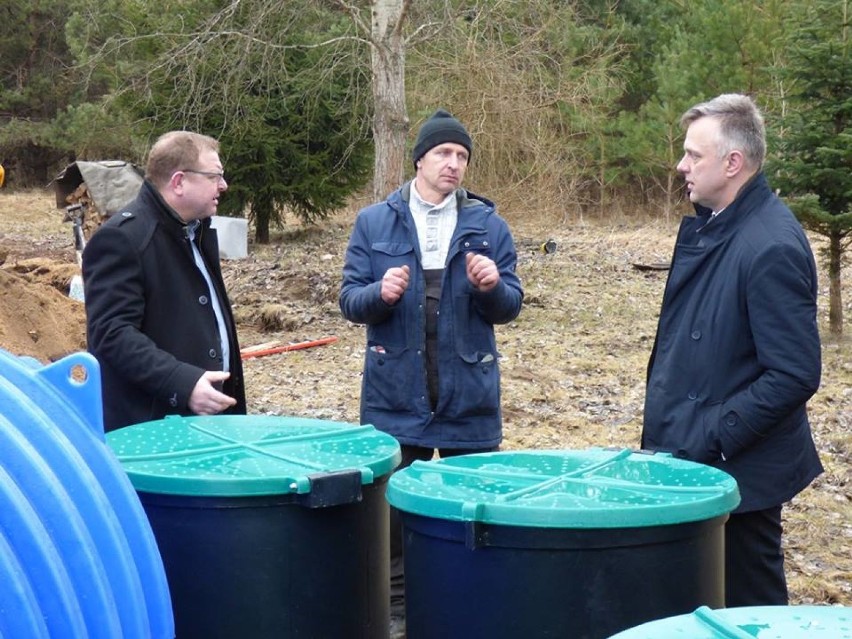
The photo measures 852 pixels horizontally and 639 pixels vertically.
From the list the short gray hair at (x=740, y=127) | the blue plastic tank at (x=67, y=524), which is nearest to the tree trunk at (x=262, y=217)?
the short gray hair at (x=740, y=127)

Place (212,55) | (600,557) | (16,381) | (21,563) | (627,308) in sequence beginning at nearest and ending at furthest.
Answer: (21,563) → (16,381) → (600,557) → (627,308) → (212,55)

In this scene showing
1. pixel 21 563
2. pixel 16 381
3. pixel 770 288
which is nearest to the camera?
pixel 21 563

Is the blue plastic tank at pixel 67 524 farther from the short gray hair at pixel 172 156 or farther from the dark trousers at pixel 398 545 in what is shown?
the dark trousers at pixel 398 545

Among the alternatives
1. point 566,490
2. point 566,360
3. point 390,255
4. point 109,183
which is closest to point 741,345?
point 566,490

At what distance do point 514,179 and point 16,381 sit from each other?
37.0 feet

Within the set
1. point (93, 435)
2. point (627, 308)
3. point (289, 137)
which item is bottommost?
point (627, 308)

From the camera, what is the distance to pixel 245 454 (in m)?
2.49

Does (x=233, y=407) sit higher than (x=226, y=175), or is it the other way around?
(x=226, y=175)

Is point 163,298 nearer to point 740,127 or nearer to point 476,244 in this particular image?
point 476,244

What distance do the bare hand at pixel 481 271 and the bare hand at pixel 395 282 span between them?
0.20 meters

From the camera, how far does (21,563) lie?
1405 mm

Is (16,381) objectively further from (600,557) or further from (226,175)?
(226,175)

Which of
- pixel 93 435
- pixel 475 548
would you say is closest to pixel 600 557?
pixel 475 548

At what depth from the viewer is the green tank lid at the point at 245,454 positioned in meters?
2.26
